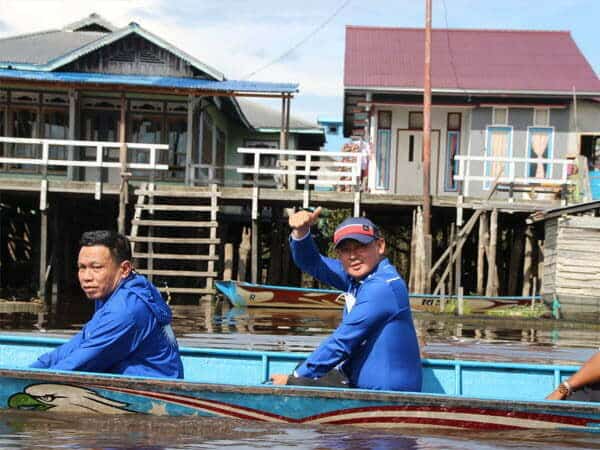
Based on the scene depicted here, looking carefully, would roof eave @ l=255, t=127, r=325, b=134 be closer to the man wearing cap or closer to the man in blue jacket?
the man wearing cap

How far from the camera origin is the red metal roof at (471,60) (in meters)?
25.1

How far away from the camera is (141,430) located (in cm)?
666

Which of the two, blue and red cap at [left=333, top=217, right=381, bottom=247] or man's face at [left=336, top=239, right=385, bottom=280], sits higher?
blue and red cap at [left=333, top=217, right=381, bottom=247]

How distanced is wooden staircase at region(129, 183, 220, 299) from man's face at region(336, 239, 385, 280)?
42.2 ft

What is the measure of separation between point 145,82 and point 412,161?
7.56m

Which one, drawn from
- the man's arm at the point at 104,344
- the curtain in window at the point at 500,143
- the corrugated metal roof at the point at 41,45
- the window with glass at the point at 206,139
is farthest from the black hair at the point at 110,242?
the window with glass at the point at 206,139

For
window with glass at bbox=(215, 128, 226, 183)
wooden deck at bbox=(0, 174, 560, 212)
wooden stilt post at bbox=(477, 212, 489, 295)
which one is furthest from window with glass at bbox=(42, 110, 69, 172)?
wooden stilt post at bbox=(477, 212, 489, 295)

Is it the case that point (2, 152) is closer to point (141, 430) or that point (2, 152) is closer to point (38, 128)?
point (38, 128)

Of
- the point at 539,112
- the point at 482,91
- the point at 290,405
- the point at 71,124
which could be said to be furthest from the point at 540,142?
the point at 290,405

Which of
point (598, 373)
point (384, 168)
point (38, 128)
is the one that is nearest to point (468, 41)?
point (384, 168)

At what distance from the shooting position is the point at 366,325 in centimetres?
611

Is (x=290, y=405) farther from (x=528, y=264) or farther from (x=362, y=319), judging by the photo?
(x=528, y=264)

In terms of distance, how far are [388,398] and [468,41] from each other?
23.3 meters

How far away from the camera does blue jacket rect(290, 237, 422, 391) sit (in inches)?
241
